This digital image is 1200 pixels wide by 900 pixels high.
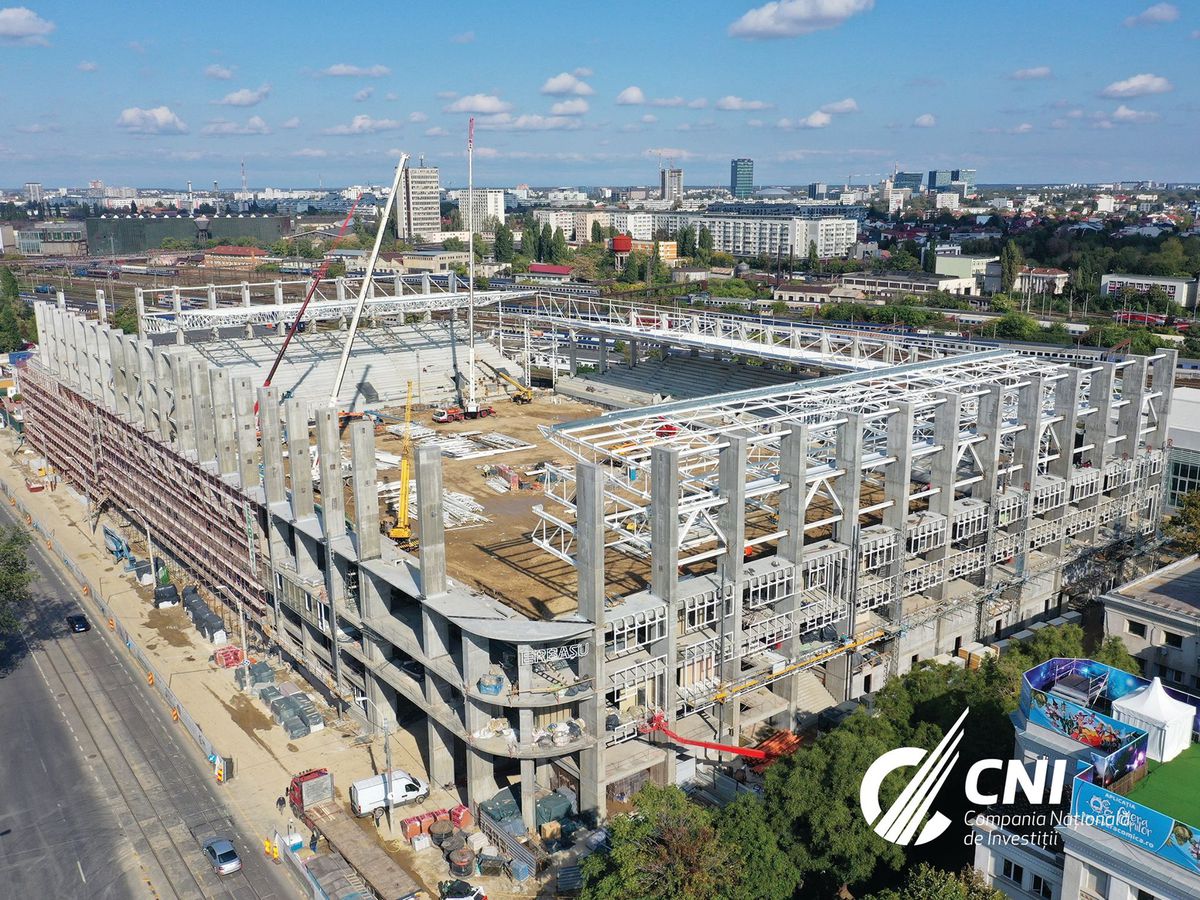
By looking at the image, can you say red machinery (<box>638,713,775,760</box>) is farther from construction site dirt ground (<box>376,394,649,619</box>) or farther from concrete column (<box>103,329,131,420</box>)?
concrete column (<box>103,329,131,420</box>)

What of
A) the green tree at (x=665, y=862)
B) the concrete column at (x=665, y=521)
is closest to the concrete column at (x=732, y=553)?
the concrete column at (x=665, y=521)

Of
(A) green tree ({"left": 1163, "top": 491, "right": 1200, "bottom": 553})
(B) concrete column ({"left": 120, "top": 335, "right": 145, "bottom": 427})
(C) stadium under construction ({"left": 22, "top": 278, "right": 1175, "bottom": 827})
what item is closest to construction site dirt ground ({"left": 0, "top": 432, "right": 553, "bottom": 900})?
(C) stadium under construction ({"left": 22, "top": 278, "right": 1175, "bottom": 827})

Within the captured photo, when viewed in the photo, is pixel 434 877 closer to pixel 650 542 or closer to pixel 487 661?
pixel 487 661

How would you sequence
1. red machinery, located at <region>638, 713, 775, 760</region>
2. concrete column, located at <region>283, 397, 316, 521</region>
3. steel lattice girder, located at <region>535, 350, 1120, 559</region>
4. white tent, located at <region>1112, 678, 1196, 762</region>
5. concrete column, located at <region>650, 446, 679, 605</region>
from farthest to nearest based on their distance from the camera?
concrete column, located at <region>283, 397, 316, 521</region>, steel lattice girder, located at <region>535, 350, 1120, 559</region>, red machinery, located at <region>638, 713, 775, 760</region>, concrete column, located at <region>650, 446, 679, 605</region>, white tent, located at <region>1112, 678, 1196, 762</region>

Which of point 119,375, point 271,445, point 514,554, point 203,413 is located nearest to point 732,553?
point 514,554

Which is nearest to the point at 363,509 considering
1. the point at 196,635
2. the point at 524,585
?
the point at 524,585

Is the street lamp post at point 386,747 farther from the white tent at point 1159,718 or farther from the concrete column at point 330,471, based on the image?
the white tent at point 1159,718

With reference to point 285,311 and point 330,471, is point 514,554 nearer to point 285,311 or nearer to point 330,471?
point 330,471

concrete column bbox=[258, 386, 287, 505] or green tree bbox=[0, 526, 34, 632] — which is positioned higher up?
concrete column bbox=[258, 386, 287, 505]
